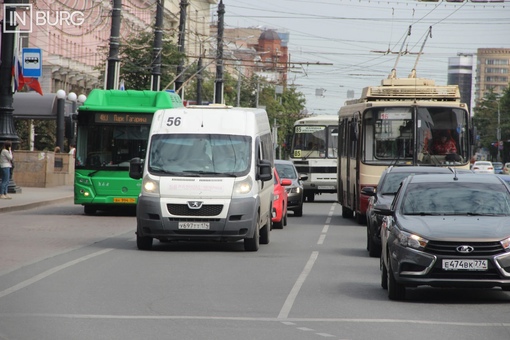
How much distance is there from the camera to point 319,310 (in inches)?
500

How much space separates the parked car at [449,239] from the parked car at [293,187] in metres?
18.4

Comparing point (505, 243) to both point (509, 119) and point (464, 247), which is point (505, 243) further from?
point (509, 119)

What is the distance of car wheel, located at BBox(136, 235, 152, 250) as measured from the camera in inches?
833

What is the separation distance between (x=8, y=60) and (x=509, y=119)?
105124mm

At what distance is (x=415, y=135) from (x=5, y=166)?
46.3ft

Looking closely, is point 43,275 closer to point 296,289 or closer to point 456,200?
point 296,289

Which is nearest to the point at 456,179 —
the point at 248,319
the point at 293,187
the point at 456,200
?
the point at 456,200

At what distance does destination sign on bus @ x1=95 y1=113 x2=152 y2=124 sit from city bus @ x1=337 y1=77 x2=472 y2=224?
5.24 m

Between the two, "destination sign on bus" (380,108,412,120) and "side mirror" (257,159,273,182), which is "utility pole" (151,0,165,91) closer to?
"destination sign on bus" (380,108,412,120)

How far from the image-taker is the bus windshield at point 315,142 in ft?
166

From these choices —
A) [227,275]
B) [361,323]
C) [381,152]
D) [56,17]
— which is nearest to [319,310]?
[361,323]

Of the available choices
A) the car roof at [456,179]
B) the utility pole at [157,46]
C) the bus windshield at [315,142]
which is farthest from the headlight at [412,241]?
the bus windshield at [315,142]

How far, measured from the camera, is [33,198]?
39344 mm

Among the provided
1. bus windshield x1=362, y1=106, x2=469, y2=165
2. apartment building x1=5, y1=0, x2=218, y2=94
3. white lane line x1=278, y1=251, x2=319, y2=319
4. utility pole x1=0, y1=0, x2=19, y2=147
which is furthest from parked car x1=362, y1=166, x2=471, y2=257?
apartment building x1=5, y1=0, x2=218, y2=94
